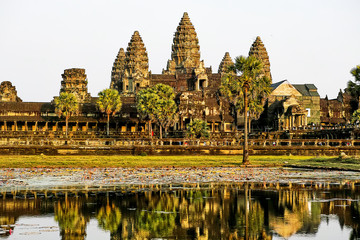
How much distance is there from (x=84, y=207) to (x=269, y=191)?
1008 cm

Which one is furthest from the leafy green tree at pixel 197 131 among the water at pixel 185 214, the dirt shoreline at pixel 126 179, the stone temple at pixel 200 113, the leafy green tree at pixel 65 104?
the water at pixel 185 214

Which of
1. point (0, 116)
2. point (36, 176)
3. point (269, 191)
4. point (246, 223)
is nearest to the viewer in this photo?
point (246, 223)

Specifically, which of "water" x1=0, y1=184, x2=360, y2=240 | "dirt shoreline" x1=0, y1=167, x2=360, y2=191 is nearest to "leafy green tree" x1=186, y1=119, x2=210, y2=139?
"dirt shoreline" x1=0, y1=167, x2=360, y2=191

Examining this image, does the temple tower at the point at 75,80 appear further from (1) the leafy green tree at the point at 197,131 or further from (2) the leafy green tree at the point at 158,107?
(1) the leafy green tree at the point at 197,131

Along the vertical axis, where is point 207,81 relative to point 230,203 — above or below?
above

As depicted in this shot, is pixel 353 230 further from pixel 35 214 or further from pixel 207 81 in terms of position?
pixel 207 81

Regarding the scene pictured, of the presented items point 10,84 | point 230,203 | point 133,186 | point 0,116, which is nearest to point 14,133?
point 0,116

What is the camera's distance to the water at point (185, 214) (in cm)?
2017

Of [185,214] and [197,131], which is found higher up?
[197,131]

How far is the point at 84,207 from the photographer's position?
2575cm

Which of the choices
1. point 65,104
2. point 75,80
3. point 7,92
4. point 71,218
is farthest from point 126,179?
point 7,92

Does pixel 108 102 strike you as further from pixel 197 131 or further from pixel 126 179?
pixel 126 179

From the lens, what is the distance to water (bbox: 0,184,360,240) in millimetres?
20172

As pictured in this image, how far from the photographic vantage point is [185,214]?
24.0 m
